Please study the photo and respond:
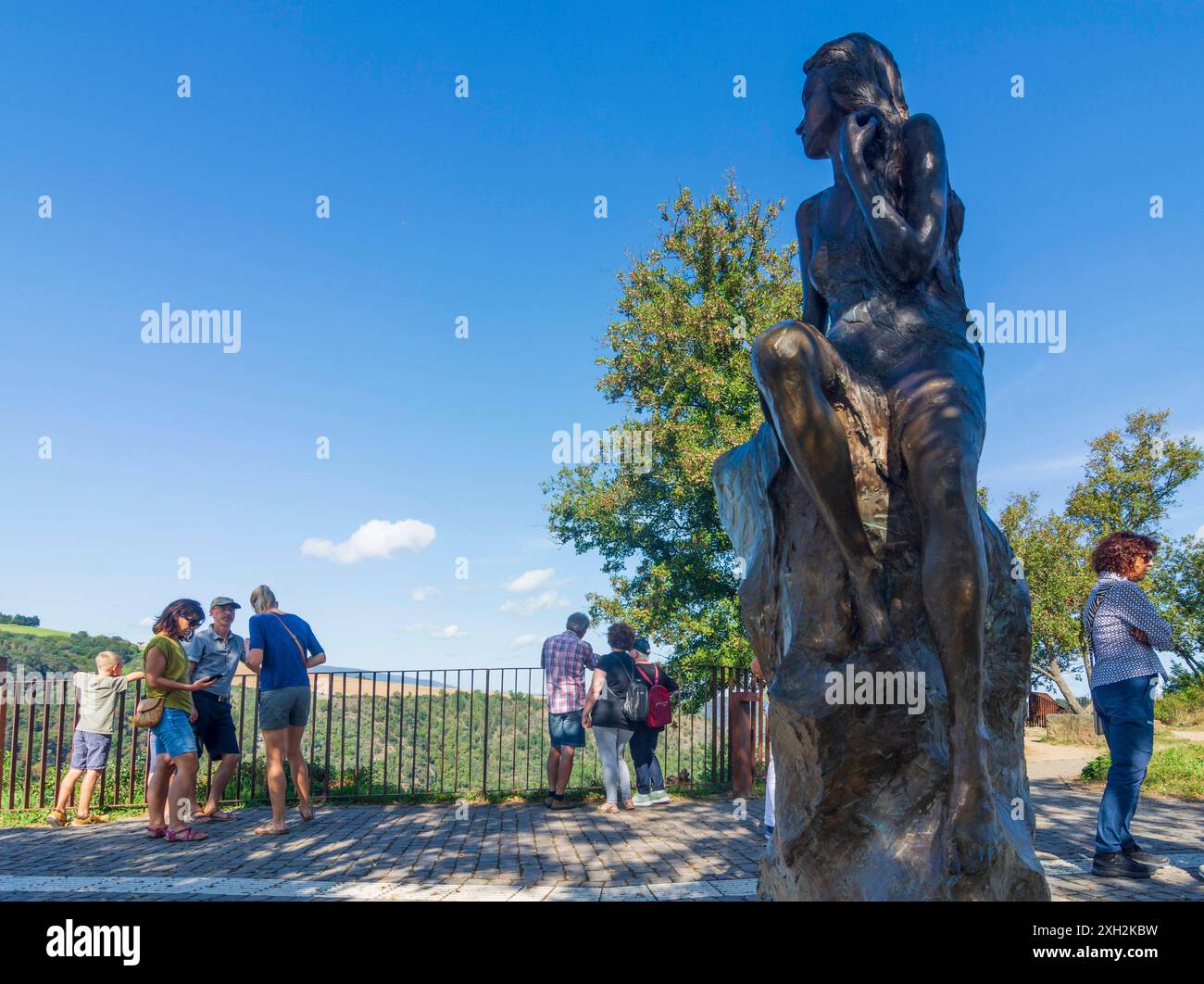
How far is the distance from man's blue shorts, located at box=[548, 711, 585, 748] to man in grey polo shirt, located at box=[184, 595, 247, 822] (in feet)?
11.4

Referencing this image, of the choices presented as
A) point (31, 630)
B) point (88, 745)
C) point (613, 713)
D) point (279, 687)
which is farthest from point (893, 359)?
point (31, 630)

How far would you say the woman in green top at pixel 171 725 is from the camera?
25.3 feet

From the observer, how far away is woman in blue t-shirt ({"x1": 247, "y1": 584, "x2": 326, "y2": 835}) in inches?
317

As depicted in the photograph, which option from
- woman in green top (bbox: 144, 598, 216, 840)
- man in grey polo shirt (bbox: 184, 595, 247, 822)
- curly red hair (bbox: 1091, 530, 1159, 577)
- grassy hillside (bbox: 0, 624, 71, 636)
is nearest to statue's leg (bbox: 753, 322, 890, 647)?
curly red hair (bbox: 1091, 530, 1159, 577)

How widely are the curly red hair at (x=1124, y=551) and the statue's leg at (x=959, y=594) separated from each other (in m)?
3.74

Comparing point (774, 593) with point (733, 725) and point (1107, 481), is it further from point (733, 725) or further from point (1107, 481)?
point (1107, 481)

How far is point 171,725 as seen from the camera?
776cm

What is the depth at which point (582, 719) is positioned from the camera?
9844mm

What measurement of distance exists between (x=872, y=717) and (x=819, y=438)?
96 cm

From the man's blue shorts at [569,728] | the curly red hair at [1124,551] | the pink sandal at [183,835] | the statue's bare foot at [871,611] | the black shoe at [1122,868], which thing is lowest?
the pink sandal at [183,835]

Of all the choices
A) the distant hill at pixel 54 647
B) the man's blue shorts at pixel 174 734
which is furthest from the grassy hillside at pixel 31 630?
the man's blue shorts at pixel 174 734

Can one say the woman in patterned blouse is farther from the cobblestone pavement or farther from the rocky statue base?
the rocky statue base

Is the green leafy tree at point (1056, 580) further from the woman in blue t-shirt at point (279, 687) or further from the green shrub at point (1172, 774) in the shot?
the woman in blue t-shirt at point (279, 687)
